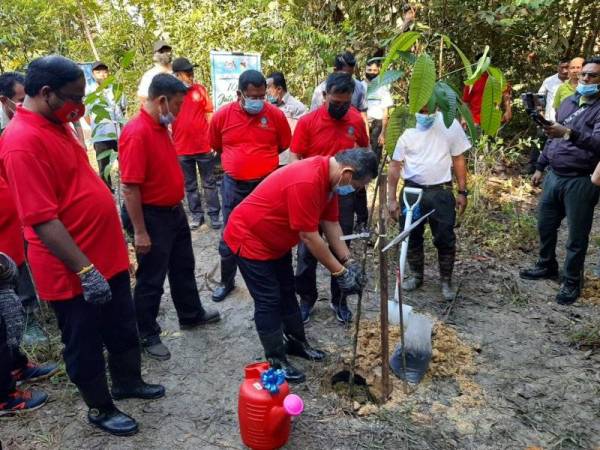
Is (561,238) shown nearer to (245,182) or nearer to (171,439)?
(245,182)

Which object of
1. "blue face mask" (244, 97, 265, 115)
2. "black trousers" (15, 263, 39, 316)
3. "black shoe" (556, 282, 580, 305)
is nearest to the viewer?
"black trousers" (15, 263, 39, 316)

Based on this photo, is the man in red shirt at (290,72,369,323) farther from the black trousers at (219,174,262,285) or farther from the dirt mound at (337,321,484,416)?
the black trousers at (219,174,262,285)

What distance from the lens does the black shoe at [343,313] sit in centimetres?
387

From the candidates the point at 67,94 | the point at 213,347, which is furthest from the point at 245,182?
the point at 67,94

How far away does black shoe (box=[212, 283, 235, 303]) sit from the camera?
14.2 ft

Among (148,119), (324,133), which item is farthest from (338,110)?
(148,119)

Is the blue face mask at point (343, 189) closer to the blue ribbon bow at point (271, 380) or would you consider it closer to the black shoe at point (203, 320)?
the blue ribbon bow at point (271, 380)

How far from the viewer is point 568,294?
4219 millimetres

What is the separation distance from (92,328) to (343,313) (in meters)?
2.03

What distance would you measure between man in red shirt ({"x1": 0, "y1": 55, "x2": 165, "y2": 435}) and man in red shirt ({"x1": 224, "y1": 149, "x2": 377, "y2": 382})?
0.75 metres

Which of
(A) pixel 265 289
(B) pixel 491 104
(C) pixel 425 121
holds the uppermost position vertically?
(B) pixel 491 104

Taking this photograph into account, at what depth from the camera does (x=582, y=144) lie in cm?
373

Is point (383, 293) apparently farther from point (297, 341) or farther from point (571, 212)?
point (571, 212)

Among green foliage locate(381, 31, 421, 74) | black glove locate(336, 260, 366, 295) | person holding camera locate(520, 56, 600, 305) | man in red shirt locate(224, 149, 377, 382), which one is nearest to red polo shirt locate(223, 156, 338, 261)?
man in red shirt locate(224, 149, 377, 382)
